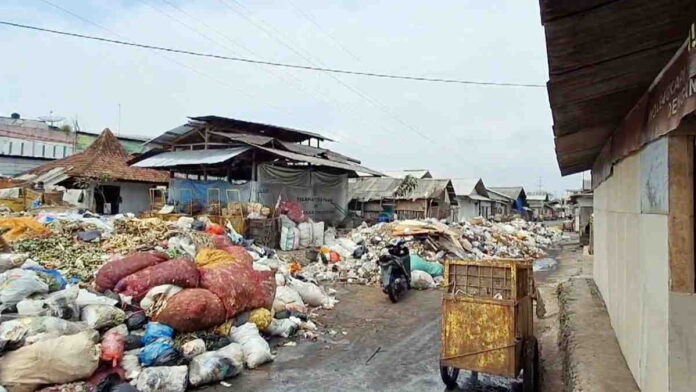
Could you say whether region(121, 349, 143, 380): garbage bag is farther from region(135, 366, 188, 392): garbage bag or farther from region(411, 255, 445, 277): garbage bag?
region(411, 255, 445, 277): garbage bag

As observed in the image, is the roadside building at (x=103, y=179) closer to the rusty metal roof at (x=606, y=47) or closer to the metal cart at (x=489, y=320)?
the metal cart at (x=489, y=320)

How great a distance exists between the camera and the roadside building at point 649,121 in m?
1.96

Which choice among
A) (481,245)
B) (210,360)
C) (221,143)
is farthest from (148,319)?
(481,245)

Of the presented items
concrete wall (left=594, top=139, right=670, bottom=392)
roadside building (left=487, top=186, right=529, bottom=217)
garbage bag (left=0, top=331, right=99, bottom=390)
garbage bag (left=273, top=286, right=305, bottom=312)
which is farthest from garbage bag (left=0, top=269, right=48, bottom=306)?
roadside building (left=487, top=186, right=529, bottom=217)

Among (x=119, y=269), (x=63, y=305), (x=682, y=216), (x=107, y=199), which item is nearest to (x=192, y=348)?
(x=63, y=305)

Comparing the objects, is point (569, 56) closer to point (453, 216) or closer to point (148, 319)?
point (148, 319)

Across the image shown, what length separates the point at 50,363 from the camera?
4.67 metres

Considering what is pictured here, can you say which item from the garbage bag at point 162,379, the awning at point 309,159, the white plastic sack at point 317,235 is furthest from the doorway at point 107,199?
the garbage bag at point 162,379

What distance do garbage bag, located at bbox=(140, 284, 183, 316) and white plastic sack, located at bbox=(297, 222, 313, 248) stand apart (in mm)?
8734

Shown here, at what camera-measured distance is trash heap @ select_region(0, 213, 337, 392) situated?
15.7 ft

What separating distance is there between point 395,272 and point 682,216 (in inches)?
299

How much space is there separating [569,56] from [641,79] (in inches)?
38.6

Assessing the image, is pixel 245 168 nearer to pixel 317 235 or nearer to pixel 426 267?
pixel 317 235

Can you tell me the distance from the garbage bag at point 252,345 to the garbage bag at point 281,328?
1.69 ft
